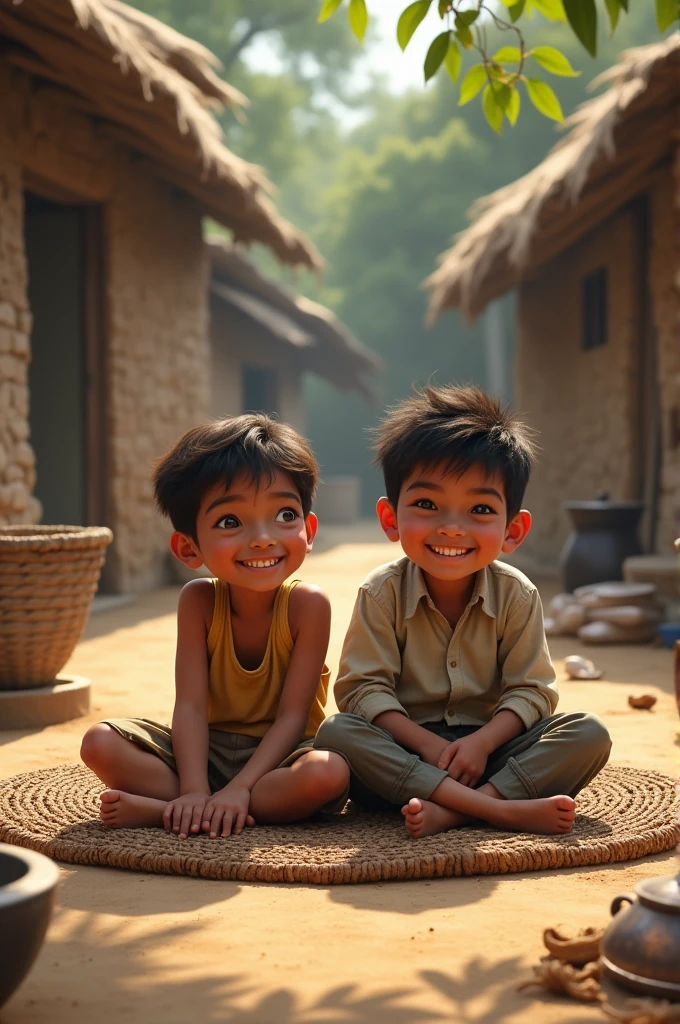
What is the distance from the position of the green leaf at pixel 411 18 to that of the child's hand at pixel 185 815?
158 cm

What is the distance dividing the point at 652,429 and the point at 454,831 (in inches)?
232

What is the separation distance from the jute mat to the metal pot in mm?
621

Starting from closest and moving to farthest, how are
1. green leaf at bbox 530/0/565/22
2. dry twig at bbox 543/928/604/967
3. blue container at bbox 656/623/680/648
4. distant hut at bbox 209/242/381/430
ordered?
dry twig at bbox 543/928/604/967 → green leaf at bbox 530/0/565/22 → blue container at bbox 656/623/680/648 → distant hut at bbox 209/242/381/430

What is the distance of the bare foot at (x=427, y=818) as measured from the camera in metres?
2.34

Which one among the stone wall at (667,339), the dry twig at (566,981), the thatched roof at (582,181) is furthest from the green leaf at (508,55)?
the stone wall at (667,339)

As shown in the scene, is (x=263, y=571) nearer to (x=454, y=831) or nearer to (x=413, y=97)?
(x=454, y=831)

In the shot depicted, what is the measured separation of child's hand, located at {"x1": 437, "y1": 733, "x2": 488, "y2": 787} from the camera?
2484 millimetres

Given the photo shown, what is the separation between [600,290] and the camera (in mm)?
9102

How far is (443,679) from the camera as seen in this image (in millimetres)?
2680

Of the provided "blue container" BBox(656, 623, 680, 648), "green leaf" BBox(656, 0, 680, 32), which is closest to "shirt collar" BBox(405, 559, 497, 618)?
"green leaf" BBox(656, 0, 680, 32)

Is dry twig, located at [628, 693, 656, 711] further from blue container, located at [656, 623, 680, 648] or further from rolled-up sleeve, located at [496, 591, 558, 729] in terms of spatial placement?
rolled-up sleeve, located at [496, 591, 558, 729]

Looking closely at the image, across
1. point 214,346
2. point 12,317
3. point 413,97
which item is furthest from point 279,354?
point 413,97

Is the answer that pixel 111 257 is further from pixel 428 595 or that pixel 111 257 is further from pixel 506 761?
pixel 506 761

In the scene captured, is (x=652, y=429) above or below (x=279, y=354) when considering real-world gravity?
below
